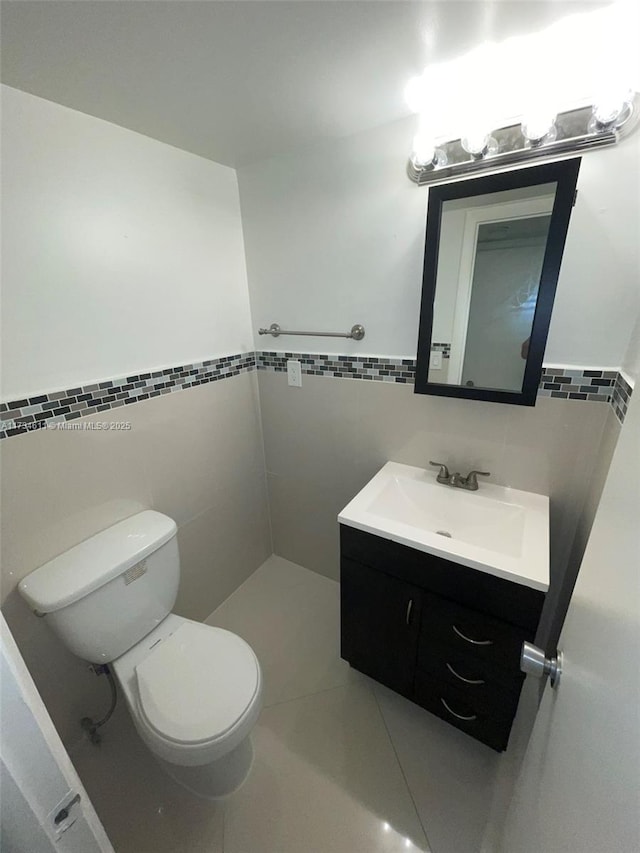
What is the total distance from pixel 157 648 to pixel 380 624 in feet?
A: 2.69

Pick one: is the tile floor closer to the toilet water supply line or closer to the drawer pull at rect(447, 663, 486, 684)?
the toilet water supply line

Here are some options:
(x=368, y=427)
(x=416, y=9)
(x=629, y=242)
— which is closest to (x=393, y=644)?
(x=368, y=427)

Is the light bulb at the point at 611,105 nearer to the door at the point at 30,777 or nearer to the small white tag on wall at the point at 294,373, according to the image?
the small white tag on wall at the point at 294,373

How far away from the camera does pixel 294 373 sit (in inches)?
67.9

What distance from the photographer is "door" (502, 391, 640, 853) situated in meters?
0.34

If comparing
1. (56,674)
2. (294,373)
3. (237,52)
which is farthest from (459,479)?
(56,674)

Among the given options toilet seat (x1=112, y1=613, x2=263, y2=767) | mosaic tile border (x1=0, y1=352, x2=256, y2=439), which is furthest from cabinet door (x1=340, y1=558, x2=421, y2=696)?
mosaic tile border (x1=0, y1=352, x2=256, y2=439)

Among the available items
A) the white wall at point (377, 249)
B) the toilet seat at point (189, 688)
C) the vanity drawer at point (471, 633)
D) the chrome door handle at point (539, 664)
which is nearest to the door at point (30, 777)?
the toilet seat at point (189, 688)

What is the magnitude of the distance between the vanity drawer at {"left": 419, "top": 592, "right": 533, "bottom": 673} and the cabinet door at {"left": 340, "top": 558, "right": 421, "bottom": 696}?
43 millimetres

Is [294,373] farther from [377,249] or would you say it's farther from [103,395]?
[103,395]

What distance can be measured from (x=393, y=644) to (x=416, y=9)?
71.9 inches

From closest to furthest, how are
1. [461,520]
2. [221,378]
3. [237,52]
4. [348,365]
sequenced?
[237,52] → [461,520] → [348,365] → [221,378]

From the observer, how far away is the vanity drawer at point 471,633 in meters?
1.04

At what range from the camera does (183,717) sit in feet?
3.32
